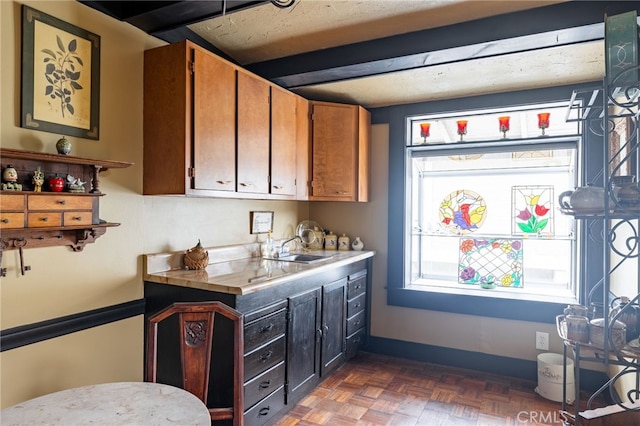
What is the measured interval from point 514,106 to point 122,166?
294 cm

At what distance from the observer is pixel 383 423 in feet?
8.02

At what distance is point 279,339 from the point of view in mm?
2354

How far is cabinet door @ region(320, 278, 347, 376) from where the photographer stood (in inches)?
113

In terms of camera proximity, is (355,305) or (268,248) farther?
(355,305)

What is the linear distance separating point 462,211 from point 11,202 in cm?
320

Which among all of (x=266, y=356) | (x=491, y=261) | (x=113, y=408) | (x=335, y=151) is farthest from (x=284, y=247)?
(x=113, y=408)

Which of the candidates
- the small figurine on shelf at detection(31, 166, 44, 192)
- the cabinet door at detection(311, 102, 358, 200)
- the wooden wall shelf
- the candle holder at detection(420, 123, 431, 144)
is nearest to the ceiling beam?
the cabinet door at detection(311, 102, 358, 200)

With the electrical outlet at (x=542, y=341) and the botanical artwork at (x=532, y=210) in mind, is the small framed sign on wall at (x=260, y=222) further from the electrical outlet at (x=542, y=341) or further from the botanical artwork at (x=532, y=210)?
the electrical outlet at (x=542, y=341)

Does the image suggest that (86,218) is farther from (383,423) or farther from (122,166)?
(383,423)

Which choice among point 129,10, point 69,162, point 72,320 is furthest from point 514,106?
point 72,320

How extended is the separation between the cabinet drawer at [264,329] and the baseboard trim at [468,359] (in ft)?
5.17

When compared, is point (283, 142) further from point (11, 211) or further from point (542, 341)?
point (542, 341)

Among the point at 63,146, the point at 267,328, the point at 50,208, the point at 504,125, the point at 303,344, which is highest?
the point at 504,125

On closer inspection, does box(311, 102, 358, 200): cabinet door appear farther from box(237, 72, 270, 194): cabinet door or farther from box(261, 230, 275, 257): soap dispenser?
box(237, 72, 270, 194): cabinet door
